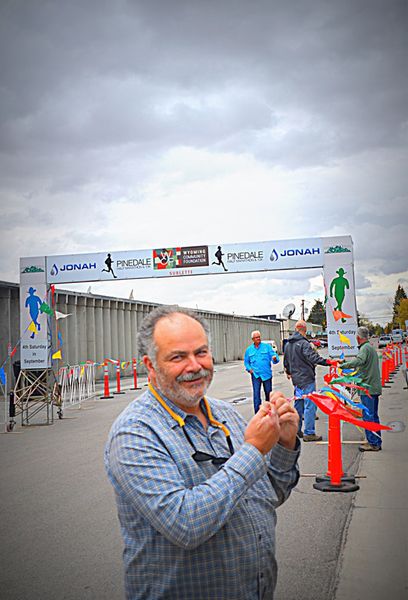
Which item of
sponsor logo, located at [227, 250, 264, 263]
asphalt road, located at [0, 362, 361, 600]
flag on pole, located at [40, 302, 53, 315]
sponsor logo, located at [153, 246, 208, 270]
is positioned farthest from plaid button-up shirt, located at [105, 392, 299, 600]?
sponsor logo, located at [153, 246, 208, 270]

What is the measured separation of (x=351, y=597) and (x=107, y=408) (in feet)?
43.9

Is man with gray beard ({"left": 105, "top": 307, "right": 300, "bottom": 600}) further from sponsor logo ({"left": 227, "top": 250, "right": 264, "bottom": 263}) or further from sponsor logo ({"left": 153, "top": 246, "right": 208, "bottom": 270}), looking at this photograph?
sponsor logo ({"left": 153, "top": 246, "right": 208, "bottom": 270})

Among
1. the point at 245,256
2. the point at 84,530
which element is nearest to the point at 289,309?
the point at 245,256

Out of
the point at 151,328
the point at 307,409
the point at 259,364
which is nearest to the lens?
the point at 151,328

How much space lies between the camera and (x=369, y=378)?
8.85 metres

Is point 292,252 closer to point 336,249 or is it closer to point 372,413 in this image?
point 336,249

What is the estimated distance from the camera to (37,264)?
15.8 meters

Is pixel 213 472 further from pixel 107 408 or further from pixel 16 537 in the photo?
pixel 107 408

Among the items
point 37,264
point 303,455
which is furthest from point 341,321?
point 37,264

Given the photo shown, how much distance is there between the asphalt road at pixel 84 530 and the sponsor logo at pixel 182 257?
6.97m

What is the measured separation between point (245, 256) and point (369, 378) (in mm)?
7424

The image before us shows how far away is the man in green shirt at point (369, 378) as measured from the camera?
347 inches

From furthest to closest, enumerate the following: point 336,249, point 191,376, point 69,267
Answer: point 69,267 → point 336,249 → point 191,376

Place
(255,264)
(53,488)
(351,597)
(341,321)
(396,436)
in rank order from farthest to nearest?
(255,264) < (341,321) < (396,436) < (53,488) < (351,597)
